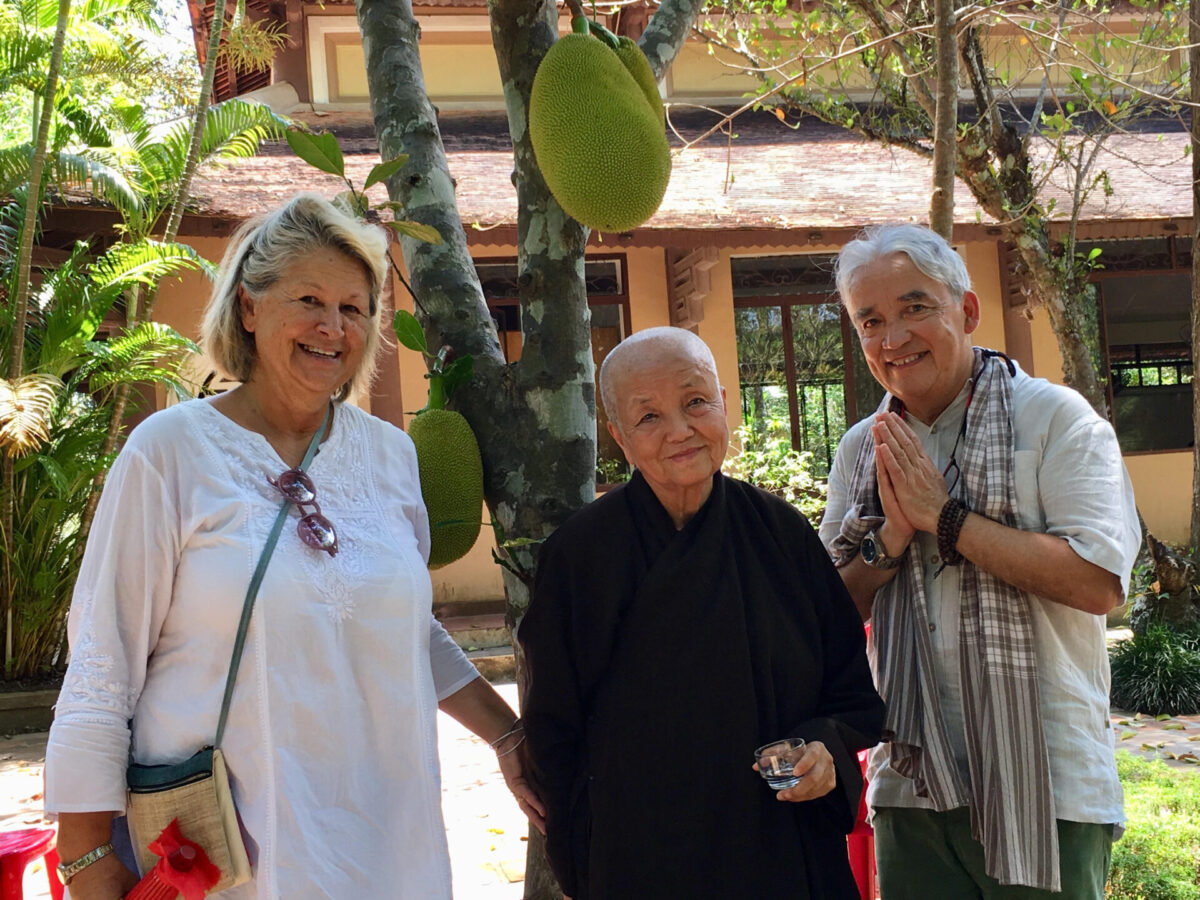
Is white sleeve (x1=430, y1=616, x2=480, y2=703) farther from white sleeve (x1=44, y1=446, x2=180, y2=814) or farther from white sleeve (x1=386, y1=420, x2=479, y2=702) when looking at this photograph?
white sleeve (x1=44, y1=446, x2=180, y2=814)

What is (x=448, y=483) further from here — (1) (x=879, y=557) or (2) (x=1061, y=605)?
(2) (x=1061, y=605)

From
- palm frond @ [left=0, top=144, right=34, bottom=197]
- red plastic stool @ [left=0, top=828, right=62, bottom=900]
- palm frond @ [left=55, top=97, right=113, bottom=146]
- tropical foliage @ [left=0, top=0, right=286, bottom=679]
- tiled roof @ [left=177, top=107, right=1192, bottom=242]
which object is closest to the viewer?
red plastic stool @ [left=0, top=828, right=62, bottom=900]

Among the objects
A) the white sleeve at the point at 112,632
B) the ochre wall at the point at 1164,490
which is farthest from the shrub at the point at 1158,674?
the white sleeve at the point at 112,632

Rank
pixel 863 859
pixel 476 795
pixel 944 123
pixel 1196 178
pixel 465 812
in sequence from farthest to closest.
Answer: pixel 1196 178 < pixel 476 795 < pixel 465 812 < pixel 863 859 < pixel 944 123

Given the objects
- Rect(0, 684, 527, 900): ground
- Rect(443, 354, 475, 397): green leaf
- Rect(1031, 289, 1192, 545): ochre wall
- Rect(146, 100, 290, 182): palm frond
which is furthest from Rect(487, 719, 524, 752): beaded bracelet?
Rect(1031, 289, 1192, 545): ochre wall

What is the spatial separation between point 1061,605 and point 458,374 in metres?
1.06

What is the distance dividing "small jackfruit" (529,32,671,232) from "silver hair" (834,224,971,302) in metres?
0.35

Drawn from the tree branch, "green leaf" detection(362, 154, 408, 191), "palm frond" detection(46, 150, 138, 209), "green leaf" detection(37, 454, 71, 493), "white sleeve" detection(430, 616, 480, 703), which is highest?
"palm frond" detection(46, 150, 138, 209)

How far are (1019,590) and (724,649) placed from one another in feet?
1.58

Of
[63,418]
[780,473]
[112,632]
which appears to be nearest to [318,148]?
[112,632]

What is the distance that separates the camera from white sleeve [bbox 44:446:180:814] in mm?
1428

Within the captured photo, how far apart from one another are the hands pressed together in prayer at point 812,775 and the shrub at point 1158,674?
498 cm

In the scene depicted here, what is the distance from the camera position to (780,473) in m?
7.87

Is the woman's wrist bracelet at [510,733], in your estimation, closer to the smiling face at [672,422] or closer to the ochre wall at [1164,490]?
the smiling face at [672,422]
